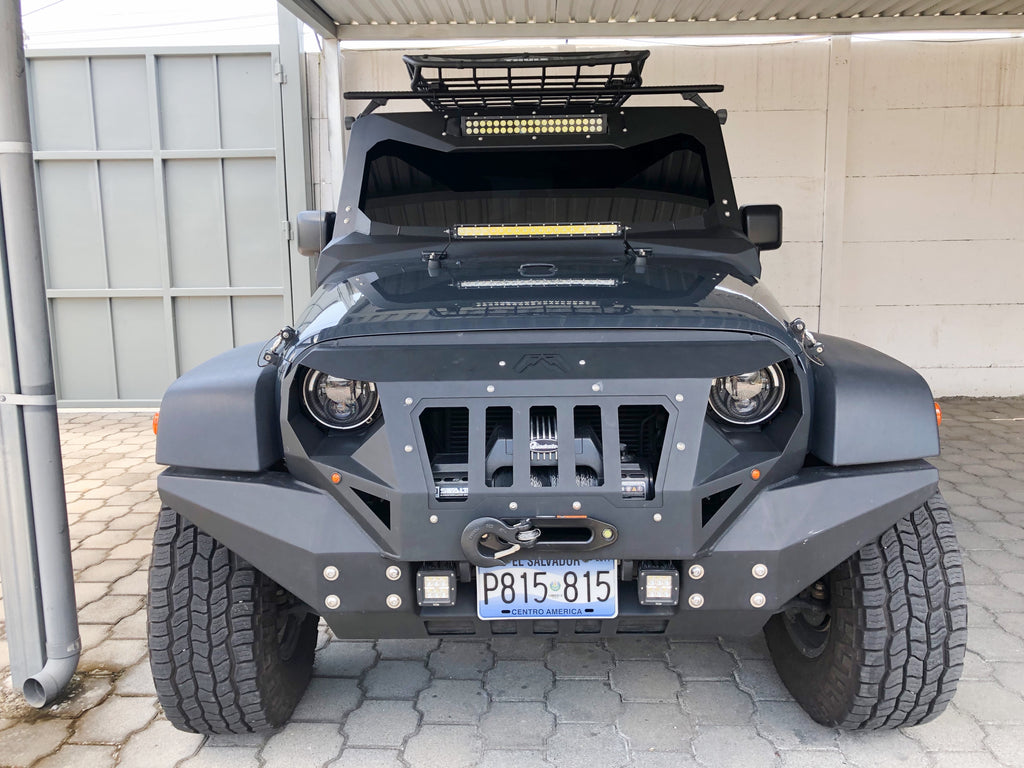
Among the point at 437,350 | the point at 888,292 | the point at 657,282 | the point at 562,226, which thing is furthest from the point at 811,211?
the point at 437,350

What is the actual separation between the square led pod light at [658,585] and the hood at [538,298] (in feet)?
1.86

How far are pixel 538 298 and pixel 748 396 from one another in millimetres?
580

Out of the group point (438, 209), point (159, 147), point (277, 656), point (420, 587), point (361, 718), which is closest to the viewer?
point (420, 587)

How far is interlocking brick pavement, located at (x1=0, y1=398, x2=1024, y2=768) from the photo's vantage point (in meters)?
2.37

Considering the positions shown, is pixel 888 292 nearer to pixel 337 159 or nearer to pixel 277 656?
pixel 337 159

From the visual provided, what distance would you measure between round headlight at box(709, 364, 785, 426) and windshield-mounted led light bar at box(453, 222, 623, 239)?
1018mm

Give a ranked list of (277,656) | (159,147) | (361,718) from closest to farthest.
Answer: (277,656)
(361,718)
(159,147)

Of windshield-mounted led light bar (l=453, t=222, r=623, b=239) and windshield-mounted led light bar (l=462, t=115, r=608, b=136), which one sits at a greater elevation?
windshield-mounted led light bar (l=462, t=115, r=608, b=136)

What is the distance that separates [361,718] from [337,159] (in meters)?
4.92

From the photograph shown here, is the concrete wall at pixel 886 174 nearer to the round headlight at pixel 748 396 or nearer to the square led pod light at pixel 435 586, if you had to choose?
the round headlight at pixel 748 396

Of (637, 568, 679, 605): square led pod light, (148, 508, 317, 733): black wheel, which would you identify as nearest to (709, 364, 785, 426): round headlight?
(637, 568, 679, 605): square led pod light

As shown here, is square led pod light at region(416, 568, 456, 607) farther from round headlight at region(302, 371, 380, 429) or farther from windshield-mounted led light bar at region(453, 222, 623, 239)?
windshield-mounted led light bar at region(453, 222, 623, 239)

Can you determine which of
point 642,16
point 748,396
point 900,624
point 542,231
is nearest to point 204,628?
point 748,396

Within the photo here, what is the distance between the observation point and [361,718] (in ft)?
8.43
